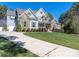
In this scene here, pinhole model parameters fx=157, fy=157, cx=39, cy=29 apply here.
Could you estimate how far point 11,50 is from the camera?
502 cm

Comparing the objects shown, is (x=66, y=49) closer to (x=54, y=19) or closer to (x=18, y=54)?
(x=54, y=19)

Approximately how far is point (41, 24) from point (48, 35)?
50cm

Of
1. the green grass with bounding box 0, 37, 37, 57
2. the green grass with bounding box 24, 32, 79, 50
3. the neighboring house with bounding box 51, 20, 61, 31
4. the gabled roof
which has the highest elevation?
the gabled roof

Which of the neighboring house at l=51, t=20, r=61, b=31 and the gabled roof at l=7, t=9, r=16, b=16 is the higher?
the gabled roof at l=7, t=9, r=16, b=16

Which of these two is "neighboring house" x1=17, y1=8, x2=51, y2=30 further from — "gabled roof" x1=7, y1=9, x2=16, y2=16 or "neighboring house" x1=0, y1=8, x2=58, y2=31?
"gabled roof" x1=7, y1=9, x2=16, y2=16

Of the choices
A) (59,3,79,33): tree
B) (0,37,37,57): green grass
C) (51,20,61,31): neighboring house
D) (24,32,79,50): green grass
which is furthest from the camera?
(51,20,61,31): neighboring house

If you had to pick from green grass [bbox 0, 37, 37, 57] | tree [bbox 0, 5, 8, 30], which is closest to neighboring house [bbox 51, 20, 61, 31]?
green grass [bbox 0, 37, 37, 57]

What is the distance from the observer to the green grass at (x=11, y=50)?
479cm

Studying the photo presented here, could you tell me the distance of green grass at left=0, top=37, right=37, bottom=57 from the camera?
4.79 metres

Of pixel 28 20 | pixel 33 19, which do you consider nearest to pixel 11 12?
pixel 28 20

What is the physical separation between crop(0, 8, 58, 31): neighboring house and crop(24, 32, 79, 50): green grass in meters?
0.23

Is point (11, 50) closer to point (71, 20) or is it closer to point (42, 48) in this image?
point (42, 48)

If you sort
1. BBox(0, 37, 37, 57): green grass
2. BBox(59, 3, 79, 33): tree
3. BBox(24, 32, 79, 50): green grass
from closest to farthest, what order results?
BBox(0, 37, 37, 57): green grass, BBox(24, 32, 79, 50): green grass, BBox(59, 3, 79, 33): tree

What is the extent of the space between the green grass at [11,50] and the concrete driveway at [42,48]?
0.18 meters
